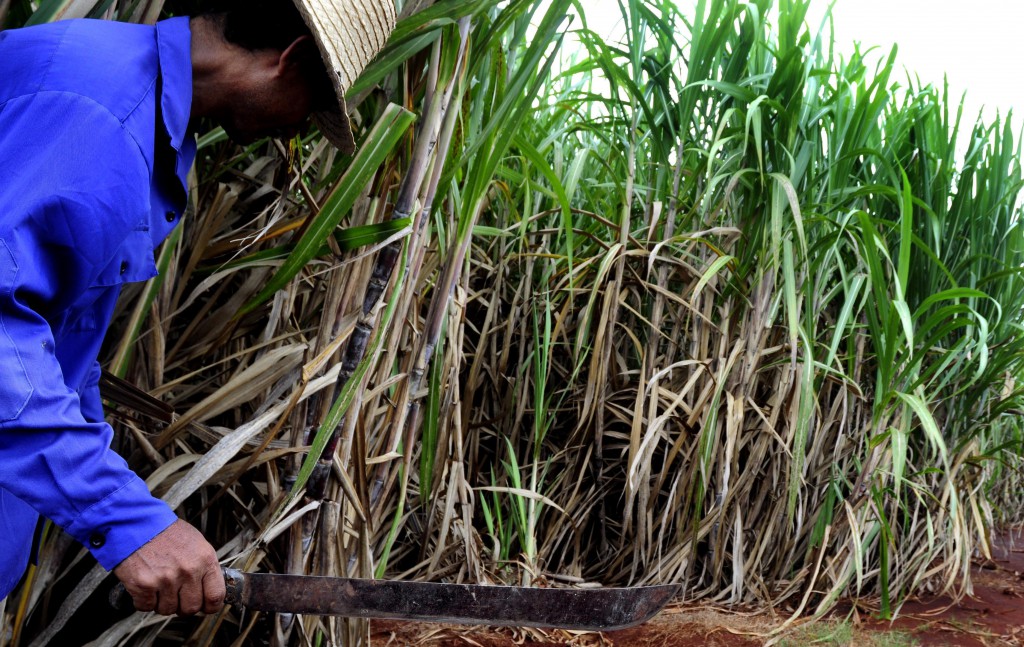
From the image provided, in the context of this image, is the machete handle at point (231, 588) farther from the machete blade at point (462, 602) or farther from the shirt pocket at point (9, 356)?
the shirt pocket at point (9, 356)

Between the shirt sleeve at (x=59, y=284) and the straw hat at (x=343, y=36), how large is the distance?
233 millimetres

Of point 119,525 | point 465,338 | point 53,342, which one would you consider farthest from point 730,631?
point 53,342

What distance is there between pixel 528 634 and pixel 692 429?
64cm

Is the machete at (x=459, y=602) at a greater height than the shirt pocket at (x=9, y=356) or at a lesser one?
lesser

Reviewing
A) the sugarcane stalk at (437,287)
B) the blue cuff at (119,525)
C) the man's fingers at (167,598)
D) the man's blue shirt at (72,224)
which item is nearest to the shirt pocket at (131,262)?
the man's blue shirt at (72,224)

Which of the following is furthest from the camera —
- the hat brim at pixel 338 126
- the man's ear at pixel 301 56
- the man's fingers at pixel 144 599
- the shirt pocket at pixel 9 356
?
the hat brim at pixel 338 126

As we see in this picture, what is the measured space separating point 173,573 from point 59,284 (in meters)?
0.31


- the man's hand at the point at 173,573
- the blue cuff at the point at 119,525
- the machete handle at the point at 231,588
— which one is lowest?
the machete handle at the point at 231,588

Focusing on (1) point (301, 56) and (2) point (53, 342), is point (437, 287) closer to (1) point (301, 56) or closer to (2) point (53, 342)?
(1) point (301, 56)

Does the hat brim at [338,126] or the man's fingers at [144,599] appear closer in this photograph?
the man's fingers at [144,599]

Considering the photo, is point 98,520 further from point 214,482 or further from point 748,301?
point 748,301

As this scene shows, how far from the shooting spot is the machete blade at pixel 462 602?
976 mm

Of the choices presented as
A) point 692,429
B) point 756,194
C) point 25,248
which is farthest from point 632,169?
point 25,248

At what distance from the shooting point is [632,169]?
210cm
